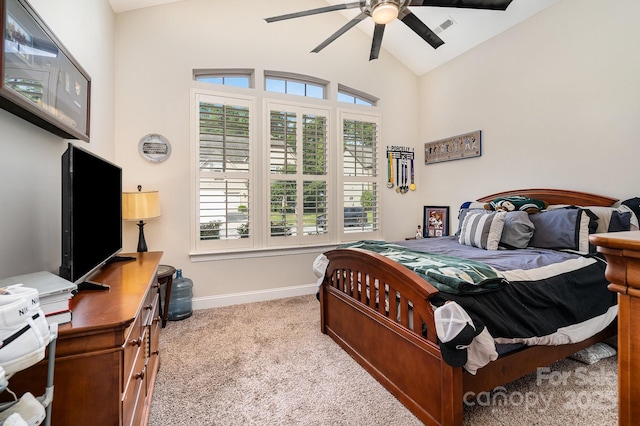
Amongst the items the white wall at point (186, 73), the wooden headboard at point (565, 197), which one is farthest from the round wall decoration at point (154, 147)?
the wooden headboard at point (565, 197)

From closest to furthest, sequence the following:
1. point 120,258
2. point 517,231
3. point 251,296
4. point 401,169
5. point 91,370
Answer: point 91,370
point 120,258
point 517,231
point 251,296
point 401,169

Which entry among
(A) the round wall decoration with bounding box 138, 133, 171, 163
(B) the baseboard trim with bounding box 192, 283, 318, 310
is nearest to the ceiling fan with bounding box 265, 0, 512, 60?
(A) the round wall decoration with bounding box 138, 133, 171, 163

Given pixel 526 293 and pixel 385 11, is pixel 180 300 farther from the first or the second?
pixel 385 11

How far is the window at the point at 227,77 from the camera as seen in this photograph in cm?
348

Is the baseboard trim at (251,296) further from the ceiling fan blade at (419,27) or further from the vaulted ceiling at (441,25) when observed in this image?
the vaulted ceiling at (441,25)

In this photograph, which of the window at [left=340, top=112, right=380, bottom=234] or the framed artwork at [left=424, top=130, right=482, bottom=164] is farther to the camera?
the window at [left=340, top=112, right=380, bottom=234]

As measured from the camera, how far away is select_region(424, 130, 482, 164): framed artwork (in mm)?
3683

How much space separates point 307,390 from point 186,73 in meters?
3.29

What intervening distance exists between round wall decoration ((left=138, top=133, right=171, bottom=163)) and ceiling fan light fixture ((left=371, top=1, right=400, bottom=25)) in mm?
2376

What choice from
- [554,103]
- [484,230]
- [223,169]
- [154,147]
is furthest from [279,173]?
[554,103]

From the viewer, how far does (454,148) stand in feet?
13.0

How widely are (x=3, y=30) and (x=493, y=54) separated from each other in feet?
13.7

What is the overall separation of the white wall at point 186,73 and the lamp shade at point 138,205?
319 mm

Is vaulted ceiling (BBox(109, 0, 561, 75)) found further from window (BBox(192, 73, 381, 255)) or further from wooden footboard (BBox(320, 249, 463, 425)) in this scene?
wooden footboard (BBox(320, 249, 463, 425))
